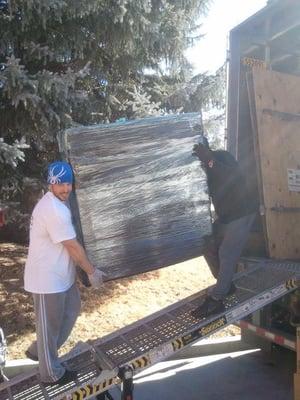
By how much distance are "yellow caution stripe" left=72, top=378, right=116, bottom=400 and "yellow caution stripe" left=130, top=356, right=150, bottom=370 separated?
0.52 feet

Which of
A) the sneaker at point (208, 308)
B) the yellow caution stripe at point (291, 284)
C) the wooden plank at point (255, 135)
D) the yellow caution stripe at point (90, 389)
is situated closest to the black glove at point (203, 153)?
the wooden plank at point (255, 135)

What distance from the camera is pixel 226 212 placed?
354cm

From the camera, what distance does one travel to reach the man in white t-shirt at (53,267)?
110 inches

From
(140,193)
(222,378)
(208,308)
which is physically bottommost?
(222,378)

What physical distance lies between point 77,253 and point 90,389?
858 mm

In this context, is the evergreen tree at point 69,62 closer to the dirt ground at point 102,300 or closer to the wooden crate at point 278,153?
the dirt ground at point 102,300

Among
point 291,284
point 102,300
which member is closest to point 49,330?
point 291,284

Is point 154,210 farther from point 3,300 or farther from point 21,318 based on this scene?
point 3,300

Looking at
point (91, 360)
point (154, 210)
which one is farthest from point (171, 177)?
point (91, 360)

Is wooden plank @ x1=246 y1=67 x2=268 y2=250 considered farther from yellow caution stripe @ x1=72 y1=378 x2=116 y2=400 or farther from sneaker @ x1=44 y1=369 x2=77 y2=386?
sneaker @ x1=44 y1=369 x2=77 y2=386

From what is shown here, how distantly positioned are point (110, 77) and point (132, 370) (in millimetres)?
4666

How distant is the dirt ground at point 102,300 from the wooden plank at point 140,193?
187cm

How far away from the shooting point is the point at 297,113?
174 inches

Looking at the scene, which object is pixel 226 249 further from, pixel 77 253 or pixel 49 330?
pixel 49 330
